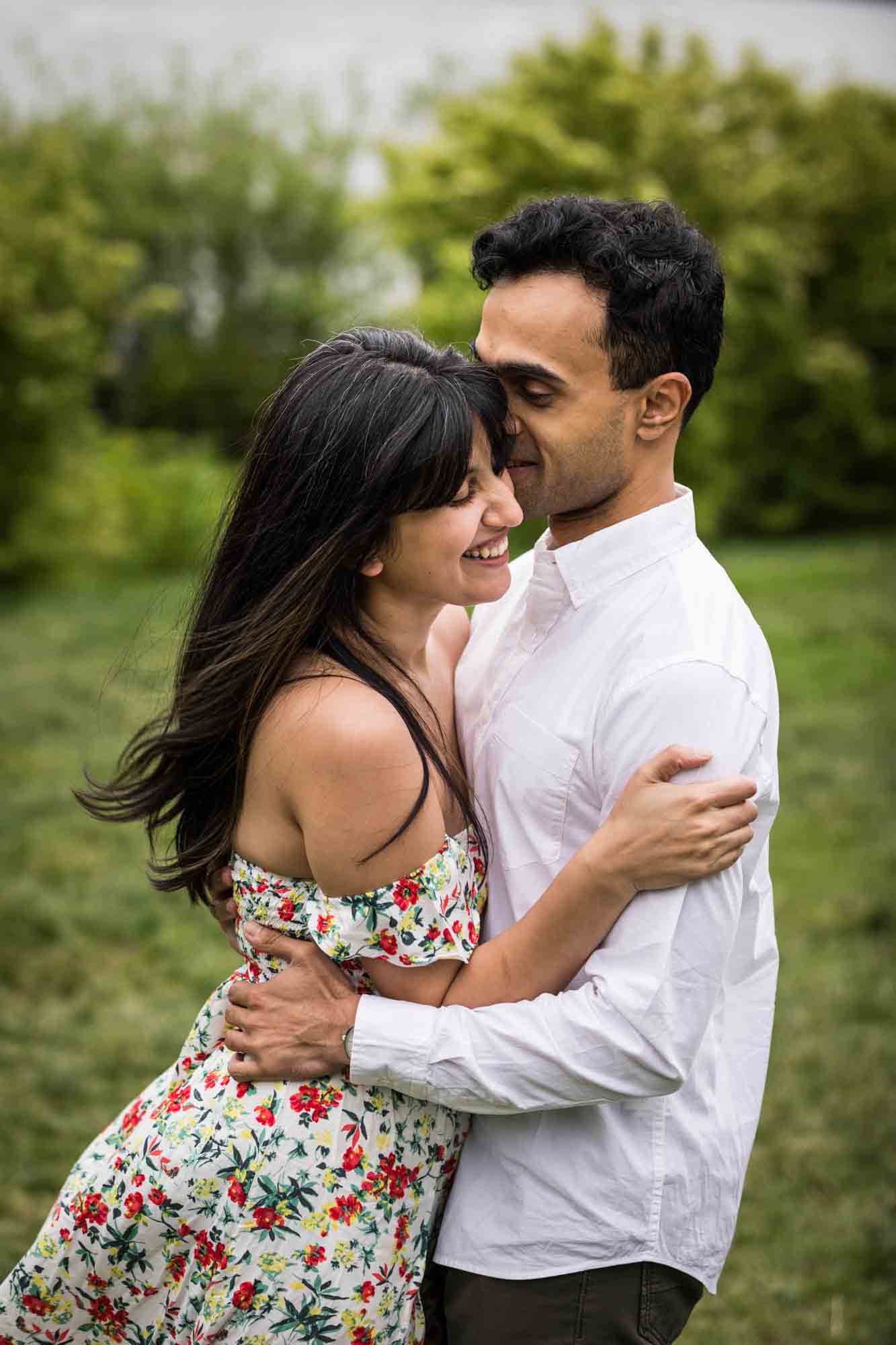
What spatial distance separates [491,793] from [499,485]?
0.50m

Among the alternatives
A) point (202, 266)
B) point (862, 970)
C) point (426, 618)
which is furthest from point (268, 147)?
point (426, 618)

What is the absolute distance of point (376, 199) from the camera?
14984 millimetres

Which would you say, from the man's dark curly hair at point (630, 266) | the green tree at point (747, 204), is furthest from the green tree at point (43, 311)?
the man's dark curly hair at point (630, 266)

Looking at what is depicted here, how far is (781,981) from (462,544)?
3761 millimetres

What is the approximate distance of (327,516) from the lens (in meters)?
2.02

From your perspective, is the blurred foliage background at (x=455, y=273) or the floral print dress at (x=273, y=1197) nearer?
the floral print dress at (x=273, y=1197)

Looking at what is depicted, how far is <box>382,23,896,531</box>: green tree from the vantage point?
13.2 meters

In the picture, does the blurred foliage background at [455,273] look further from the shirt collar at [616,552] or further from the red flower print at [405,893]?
the red flower print at [405,893]

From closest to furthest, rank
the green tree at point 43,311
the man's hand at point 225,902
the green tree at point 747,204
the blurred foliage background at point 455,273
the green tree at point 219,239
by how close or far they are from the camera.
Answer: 1. the man's hand at point 225,902
2. the green tree at point 43,311
3. the blurred foliage background at point 455,273
4. the green tree at point 747,204
5. the green tree at point 219,239

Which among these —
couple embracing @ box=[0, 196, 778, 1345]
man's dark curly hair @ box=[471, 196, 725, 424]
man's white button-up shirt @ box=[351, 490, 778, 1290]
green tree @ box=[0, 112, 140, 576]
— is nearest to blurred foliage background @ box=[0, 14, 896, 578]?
green tree @ box=[0, 112, 140, 576]

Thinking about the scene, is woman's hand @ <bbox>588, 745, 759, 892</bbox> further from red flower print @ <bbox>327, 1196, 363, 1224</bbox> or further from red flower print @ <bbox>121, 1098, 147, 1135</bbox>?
red flower print @ <bbox>121, 1098, 147, 1135</bbox>

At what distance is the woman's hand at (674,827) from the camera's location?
Result: 1.85 meters

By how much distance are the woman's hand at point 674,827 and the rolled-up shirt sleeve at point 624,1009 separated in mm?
35

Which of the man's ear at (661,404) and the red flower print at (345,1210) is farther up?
the man's ear at (661,404)
